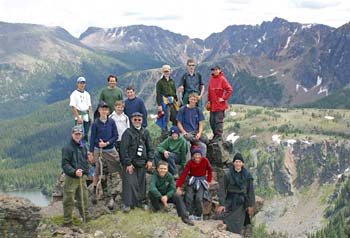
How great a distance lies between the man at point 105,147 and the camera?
22250mm

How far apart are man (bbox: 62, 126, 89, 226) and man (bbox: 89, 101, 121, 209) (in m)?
2.25

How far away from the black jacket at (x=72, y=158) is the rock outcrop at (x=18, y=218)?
10.2 ft

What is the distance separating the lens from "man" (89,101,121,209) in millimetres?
22250

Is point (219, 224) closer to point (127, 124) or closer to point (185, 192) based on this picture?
point (185, 192)

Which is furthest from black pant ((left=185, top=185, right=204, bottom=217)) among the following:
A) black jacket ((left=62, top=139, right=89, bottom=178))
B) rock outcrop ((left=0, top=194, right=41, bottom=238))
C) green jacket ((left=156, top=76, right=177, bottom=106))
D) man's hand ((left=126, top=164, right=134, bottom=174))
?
rock outcrop ((left=0, top=194, right=41, bottom=238))

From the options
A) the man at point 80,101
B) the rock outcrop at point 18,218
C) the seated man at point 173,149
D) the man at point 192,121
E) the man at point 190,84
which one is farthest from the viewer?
the man at point 190,84

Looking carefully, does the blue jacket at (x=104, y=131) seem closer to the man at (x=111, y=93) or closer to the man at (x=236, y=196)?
the man at (x=111, y=93)

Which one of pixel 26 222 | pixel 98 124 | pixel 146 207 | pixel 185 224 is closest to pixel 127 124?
pixel 98 124

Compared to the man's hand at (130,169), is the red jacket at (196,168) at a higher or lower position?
lower

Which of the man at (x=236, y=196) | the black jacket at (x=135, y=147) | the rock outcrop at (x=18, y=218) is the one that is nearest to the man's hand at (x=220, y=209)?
the man at (x=236, y=196)

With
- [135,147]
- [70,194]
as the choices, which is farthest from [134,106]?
[70,194]

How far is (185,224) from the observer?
2095 cm

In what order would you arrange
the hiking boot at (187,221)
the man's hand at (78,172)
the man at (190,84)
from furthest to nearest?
the man at (190,84) < the hiking boot at (187,221) < the man's hand at (78,172)

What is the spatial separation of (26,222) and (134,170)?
6765mm
